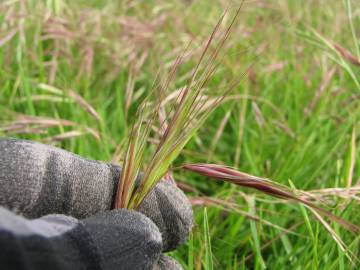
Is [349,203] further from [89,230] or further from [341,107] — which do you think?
[341,107]

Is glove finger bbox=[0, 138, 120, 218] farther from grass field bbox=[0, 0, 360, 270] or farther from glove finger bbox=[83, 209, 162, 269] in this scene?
grass field bbox=[0, 0, 360, 270]

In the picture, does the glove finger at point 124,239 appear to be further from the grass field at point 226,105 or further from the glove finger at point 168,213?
the grass field at point 226,105

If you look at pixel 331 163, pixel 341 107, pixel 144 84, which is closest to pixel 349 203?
pixel 331 163

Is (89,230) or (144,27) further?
(144,27)

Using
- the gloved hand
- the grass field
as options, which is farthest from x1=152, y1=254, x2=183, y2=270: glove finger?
the grass field

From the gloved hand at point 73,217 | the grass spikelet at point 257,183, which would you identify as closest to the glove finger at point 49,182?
the gloved hand at point 73,217
